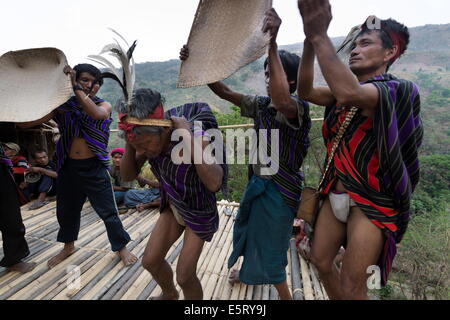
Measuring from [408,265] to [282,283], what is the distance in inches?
Result: 92.8

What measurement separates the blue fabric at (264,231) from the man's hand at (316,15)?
0.98 meters

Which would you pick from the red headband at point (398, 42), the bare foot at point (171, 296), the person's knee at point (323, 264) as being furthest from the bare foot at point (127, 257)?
the red headband at point (398, 42)

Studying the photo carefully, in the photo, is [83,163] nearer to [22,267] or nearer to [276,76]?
[22,267]

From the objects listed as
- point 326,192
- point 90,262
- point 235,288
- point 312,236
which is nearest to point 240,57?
point 326,192

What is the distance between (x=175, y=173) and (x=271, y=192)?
24.9 inches

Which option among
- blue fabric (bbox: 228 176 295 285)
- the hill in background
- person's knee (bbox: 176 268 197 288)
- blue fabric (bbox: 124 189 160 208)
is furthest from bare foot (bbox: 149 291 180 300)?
the hill in background

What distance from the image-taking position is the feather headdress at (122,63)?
169 cm

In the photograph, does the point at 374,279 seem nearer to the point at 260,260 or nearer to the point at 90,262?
the point at 260,260

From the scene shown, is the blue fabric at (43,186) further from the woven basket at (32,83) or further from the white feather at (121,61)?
the white feather at (121,61)

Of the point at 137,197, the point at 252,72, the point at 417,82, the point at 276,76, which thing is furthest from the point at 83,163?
the point at 252,72

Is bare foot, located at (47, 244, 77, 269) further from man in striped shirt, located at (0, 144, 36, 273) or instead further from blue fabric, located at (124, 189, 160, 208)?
blue fabric, located at (124, 189, 160, 208)

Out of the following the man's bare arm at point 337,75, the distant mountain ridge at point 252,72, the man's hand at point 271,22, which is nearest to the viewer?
the man's bare arm at point 337,75

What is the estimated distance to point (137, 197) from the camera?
14.2 ft

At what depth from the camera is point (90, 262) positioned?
2826mm
